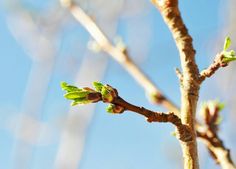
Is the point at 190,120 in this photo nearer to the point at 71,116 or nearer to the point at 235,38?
the point at 71,116

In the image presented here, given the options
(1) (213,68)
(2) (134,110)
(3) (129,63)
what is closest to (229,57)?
(1) (213,68)

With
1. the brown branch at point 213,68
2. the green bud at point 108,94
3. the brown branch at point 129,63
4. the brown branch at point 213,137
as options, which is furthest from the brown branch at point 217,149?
the green bud at point 108,94

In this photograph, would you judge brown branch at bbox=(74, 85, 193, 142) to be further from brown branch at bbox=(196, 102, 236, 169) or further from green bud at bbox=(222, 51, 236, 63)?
brown branch at bbox=(196, 102, 236, 169)

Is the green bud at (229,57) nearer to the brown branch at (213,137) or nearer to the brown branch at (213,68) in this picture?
the brown branch at (213,68)

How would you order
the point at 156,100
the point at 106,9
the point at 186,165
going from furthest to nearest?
the point at 106,9 < the point at 156,100 < the point at 186,165

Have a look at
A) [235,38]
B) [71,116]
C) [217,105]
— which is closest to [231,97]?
[235,38]

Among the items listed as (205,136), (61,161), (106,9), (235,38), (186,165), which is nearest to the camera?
(186,165)

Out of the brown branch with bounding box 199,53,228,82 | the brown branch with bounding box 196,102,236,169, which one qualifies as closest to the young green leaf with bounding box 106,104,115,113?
the brown branch with bounding box 199,53,228,82
